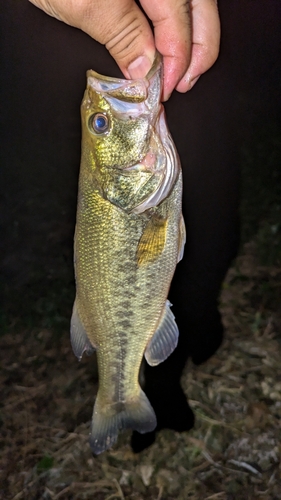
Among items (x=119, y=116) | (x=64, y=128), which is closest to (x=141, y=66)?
(x=119, y=116)

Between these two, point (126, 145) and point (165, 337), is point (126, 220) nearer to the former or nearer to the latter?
point (126, 145)

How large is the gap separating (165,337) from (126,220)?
1.51ft

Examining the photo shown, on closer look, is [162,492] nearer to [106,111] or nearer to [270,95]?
[106,111]

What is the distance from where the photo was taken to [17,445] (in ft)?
8.87

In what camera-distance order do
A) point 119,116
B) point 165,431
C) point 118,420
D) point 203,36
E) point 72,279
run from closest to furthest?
point 119,116 → point 118,420 → point 203,36 → point 165,431 → point 72,279

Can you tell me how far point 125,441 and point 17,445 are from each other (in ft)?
2.49

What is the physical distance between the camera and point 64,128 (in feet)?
9.42

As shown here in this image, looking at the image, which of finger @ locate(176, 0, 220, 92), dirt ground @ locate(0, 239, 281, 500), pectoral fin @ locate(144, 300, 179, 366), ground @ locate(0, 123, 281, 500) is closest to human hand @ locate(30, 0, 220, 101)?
finger @ locate(176, 0, 220, 92)

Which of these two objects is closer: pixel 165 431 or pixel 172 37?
pixel 172 37

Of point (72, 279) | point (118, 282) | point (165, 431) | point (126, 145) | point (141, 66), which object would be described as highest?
point (141, 66)

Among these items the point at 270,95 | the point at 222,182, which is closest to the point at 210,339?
the point at 222,182

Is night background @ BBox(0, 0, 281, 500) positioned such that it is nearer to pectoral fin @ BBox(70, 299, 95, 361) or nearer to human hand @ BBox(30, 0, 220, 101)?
human hand @ BBox(30, 0, 220, 101)

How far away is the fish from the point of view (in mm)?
1174

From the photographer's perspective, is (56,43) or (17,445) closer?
(56,43)
